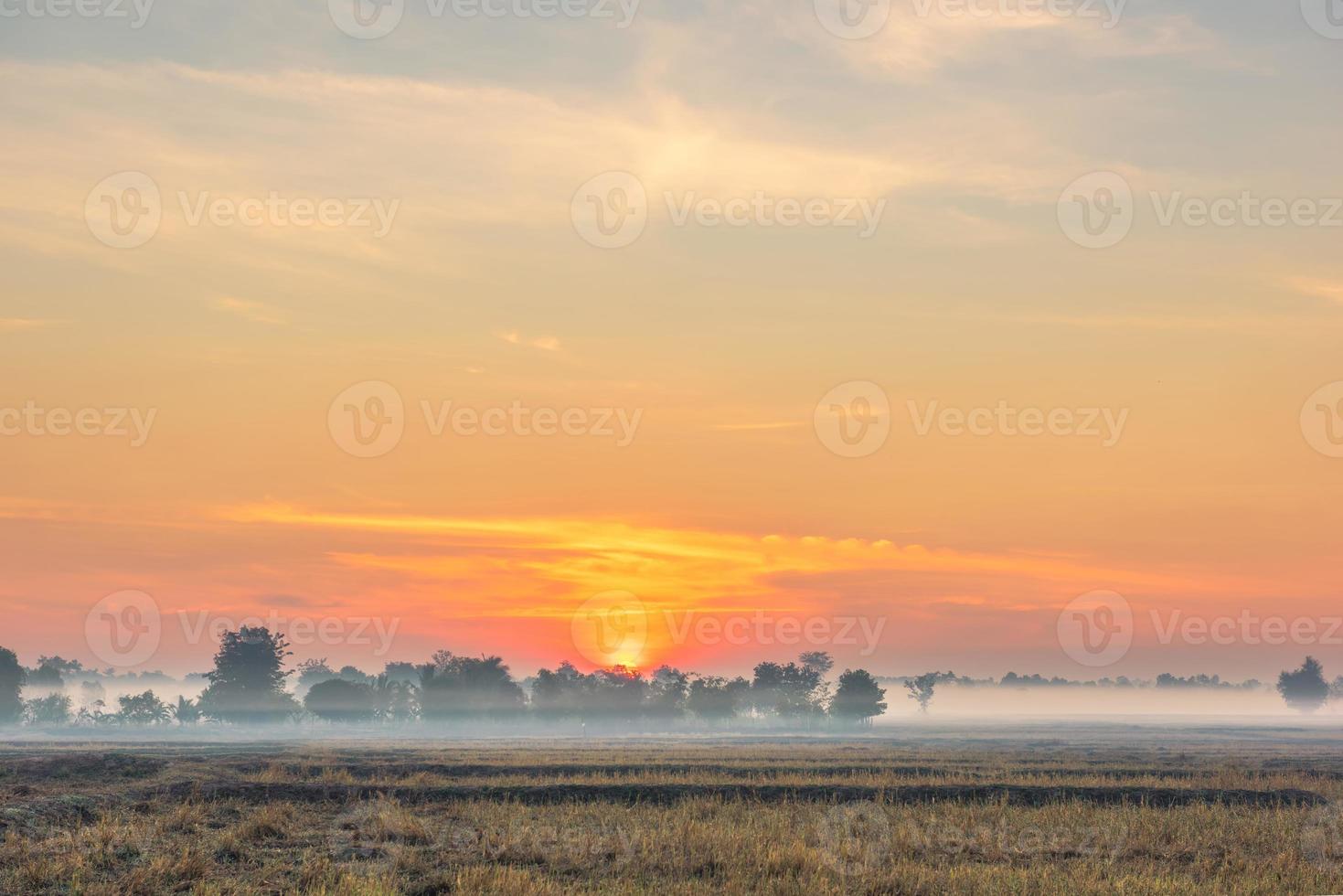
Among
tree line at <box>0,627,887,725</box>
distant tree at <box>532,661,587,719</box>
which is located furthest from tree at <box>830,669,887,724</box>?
distant tree at <box>532,661,587,719</box>

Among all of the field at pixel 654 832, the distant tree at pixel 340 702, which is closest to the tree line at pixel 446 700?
the distant tree at pixel 340 702

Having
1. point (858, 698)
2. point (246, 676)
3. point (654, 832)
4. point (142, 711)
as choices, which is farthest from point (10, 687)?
point (654, 832)

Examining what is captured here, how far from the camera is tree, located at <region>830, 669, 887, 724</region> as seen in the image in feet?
639

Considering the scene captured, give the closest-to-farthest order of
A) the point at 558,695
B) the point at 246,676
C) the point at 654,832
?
the point at 654,832
the point at 246,676
the point at 558,695

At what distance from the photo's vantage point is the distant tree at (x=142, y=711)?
192 meters

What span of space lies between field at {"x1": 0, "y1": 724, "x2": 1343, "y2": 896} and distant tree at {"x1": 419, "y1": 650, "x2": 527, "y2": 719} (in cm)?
13455

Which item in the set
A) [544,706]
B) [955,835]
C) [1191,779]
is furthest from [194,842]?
[544,706]

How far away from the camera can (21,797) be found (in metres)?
33.0

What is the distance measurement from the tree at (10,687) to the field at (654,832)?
15827 centimetres

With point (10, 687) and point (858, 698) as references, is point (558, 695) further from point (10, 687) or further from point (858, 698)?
point (10, 687)

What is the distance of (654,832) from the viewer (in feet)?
95.1

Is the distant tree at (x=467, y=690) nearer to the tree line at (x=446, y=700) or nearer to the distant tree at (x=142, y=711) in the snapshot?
the tree line at (x=446, y=700)

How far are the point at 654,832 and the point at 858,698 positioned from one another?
173 metres

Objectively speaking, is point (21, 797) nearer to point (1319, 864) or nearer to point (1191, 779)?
point (1319, 864)
